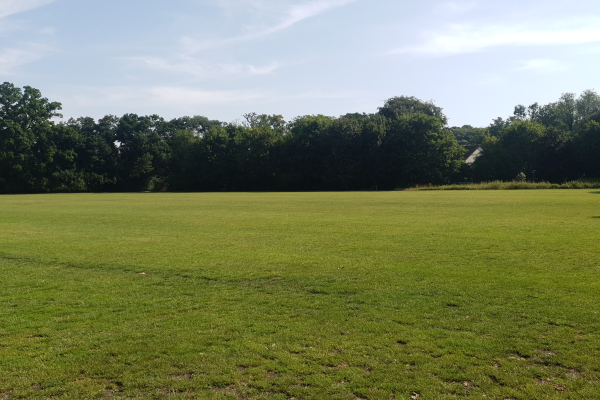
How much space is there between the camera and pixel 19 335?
6660 mm

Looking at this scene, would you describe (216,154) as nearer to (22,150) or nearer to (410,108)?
(22,150)

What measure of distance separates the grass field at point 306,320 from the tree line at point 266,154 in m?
66.8

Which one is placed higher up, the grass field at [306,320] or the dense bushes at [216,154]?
the dense bushes at [216,154]

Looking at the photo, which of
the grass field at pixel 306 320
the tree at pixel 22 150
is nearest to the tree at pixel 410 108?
the tree at pixel 22 150

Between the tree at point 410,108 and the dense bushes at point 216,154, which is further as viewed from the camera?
the tree at point 410,108

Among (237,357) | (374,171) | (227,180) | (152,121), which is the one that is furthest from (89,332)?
(152,121)

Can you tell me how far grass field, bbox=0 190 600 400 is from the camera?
499 cm

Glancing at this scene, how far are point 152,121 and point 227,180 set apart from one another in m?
23.4

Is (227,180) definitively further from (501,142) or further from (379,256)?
(379,256)

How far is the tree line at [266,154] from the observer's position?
3093 inches

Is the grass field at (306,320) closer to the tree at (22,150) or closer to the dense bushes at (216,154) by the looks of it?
the dense bushes at (216,154)

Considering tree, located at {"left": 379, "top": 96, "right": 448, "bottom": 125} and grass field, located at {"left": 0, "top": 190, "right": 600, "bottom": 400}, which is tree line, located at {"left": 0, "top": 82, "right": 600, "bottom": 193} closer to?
tree, located at {"left": 379, "top": 96, "right": 448, "bottom": 125}

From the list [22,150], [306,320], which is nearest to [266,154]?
[22,150]

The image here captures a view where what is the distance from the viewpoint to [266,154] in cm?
8644
